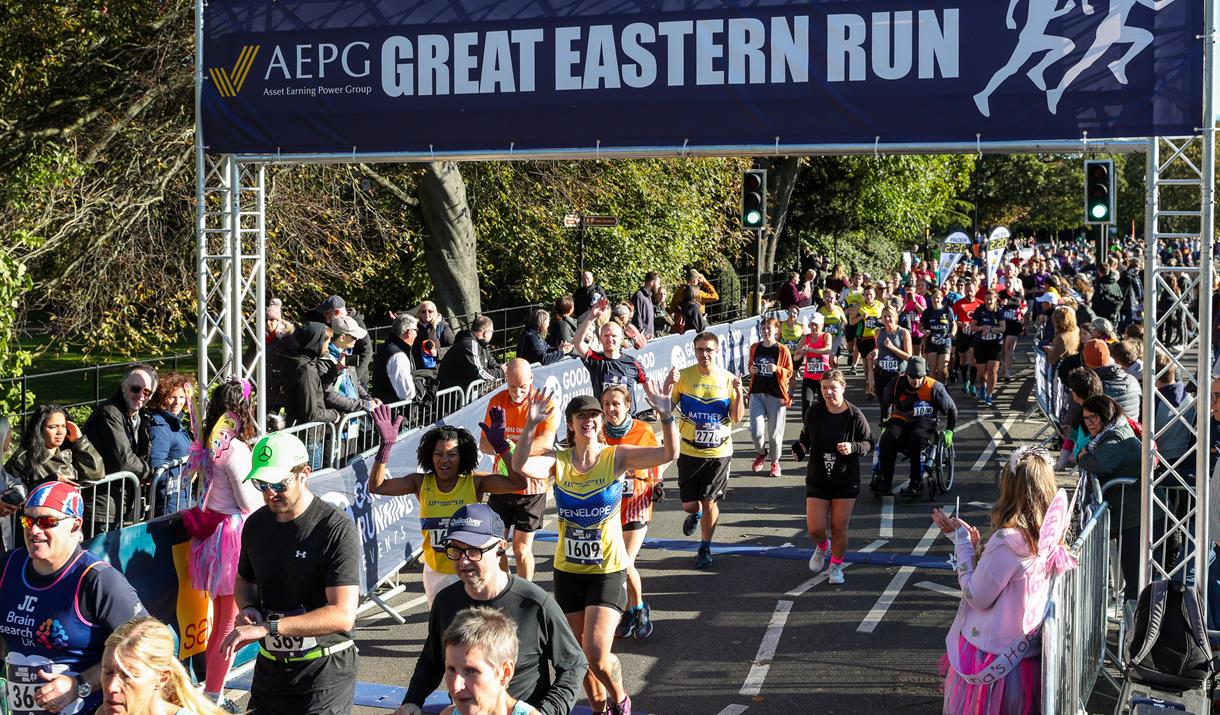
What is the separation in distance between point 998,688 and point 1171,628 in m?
1.29

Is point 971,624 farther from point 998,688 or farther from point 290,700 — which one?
point 290,700

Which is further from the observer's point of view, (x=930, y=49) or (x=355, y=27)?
(x=355, y=27)

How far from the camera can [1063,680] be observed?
6547 millimetres

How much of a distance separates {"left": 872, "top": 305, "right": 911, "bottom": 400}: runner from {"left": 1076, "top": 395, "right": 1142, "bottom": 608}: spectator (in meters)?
7.83

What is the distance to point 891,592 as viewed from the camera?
10.7 metres

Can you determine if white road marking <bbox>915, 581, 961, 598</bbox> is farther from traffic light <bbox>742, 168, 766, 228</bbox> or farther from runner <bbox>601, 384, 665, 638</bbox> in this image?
traffic light <bbox>742, 168, 766, 228</bbox>

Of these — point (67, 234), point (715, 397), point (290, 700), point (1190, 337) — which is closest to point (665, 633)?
point (715, 397)

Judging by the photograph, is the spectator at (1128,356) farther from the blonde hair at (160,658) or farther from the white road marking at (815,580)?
the blonde hair at (160,658)

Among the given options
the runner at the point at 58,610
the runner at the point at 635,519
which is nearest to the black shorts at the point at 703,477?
the runner at the point at 635,519

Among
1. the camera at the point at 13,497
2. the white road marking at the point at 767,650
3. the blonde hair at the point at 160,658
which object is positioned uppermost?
the camera at the point at 13,497

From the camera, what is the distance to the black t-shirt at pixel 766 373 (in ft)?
49.5

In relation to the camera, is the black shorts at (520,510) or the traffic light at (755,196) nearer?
the black shorts at (520,510)

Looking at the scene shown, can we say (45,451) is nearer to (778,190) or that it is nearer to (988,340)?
(988,340)

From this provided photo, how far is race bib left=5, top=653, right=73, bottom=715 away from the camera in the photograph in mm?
5320
